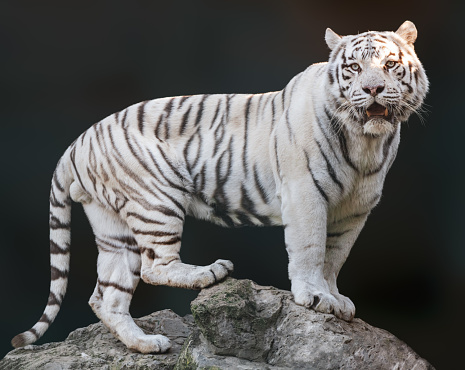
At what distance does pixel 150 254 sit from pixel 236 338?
77 cm

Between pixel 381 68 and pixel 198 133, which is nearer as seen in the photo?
pixel 381 68

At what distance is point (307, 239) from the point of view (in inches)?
142

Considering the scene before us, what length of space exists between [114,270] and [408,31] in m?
2.04

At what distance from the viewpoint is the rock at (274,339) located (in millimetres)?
3406

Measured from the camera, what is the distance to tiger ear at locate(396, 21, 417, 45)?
142 inches

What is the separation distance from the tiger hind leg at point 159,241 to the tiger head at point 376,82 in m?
1.04

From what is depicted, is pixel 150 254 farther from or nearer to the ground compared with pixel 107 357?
farther from the ground

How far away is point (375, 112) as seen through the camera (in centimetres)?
345

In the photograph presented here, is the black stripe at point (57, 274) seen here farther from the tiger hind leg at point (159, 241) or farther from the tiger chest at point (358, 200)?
the tiger chest at point (358, 200)

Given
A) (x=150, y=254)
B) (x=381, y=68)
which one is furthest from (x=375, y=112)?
(x=150, y=254)

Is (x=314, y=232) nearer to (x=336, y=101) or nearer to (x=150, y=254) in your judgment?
(x=336, y=101)

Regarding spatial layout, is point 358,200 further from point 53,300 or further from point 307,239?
point 53,300

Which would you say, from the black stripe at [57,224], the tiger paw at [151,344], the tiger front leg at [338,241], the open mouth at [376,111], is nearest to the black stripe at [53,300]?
the black stripe at [57,224]

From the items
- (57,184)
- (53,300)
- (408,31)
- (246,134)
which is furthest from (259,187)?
(53,300)
